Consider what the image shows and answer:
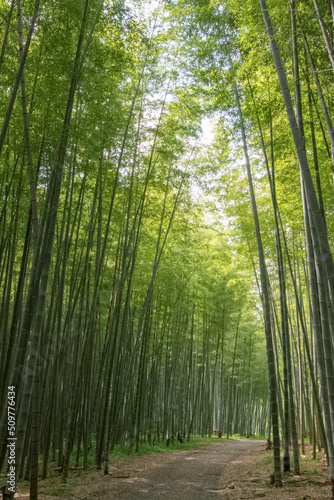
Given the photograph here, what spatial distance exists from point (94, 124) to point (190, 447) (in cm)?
824

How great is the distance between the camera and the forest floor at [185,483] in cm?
376

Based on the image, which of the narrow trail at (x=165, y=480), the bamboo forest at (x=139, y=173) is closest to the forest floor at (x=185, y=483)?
the narrow trail at (x=165, y=480)

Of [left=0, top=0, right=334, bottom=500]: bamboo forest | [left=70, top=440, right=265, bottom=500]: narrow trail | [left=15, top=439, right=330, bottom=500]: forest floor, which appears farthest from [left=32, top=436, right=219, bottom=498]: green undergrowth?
[left=70, top=440, right=265, bottom=500]: narrow trail

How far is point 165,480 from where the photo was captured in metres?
4.75

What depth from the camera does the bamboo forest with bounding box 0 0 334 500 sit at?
317cm

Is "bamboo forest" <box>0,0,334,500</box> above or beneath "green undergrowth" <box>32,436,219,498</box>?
above

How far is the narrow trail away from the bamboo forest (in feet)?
0.97

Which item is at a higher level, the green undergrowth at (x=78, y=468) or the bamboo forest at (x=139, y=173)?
the bamboo forest at (x=139, y=173)

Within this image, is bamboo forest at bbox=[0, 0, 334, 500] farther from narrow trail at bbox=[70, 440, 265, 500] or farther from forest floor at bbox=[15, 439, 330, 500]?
narrow trail at bbox=[70, 440, 265, 500]

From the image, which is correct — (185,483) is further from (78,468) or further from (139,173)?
(139,173)

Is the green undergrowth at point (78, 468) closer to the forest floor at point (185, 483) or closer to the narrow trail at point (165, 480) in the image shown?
the forest floor at point (185, 483)

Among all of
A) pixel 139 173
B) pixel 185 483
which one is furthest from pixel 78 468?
pixel 139 173

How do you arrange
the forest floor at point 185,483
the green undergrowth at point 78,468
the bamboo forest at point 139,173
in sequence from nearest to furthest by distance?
the bamboo forest at point 139,173, the forest floor at point 185,483, the green undergrowth at point 78,468

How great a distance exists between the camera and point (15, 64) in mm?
3988
